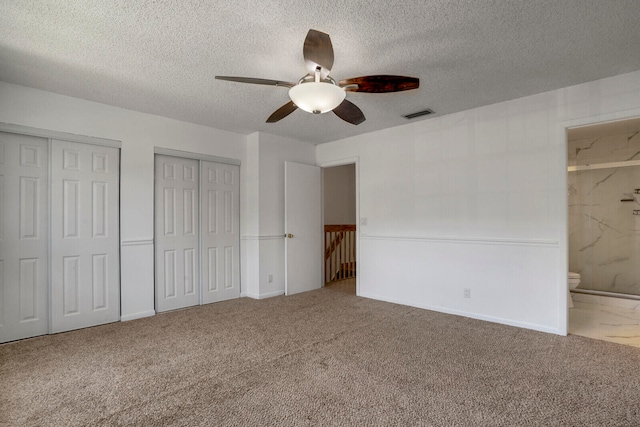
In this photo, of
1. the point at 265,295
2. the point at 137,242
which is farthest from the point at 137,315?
the point at 265,295

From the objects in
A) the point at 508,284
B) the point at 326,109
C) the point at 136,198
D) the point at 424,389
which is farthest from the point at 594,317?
the point at 136,198

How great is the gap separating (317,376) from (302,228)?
2932 mm

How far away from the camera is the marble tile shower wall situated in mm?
4430

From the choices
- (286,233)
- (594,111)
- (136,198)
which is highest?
(594,111)

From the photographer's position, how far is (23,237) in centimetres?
304

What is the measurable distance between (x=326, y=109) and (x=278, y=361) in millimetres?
1916

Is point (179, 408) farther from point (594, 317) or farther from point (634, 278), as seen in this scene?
point (634, 278)

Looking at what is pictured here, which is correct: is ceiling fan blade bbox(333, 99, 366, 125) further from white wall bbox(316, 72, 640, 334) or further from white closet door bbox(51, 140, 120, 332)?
white closet door bbox(51, 140, 120, 332)

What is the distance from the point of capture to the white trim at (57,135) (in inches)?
117

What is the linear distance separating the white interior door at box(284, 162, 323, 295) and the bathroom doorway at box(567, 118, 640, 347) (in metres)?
3.46

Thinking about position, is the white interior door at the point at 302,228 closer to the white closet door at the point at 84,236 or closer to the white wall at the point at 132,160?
the white wall at the point at 132,160

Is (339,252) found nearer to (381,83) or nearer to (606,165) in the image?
(606,165)

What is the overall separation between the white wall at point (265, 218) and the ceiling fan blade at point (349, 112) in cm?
219

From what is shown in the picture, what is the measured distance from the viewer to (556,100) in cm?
315
